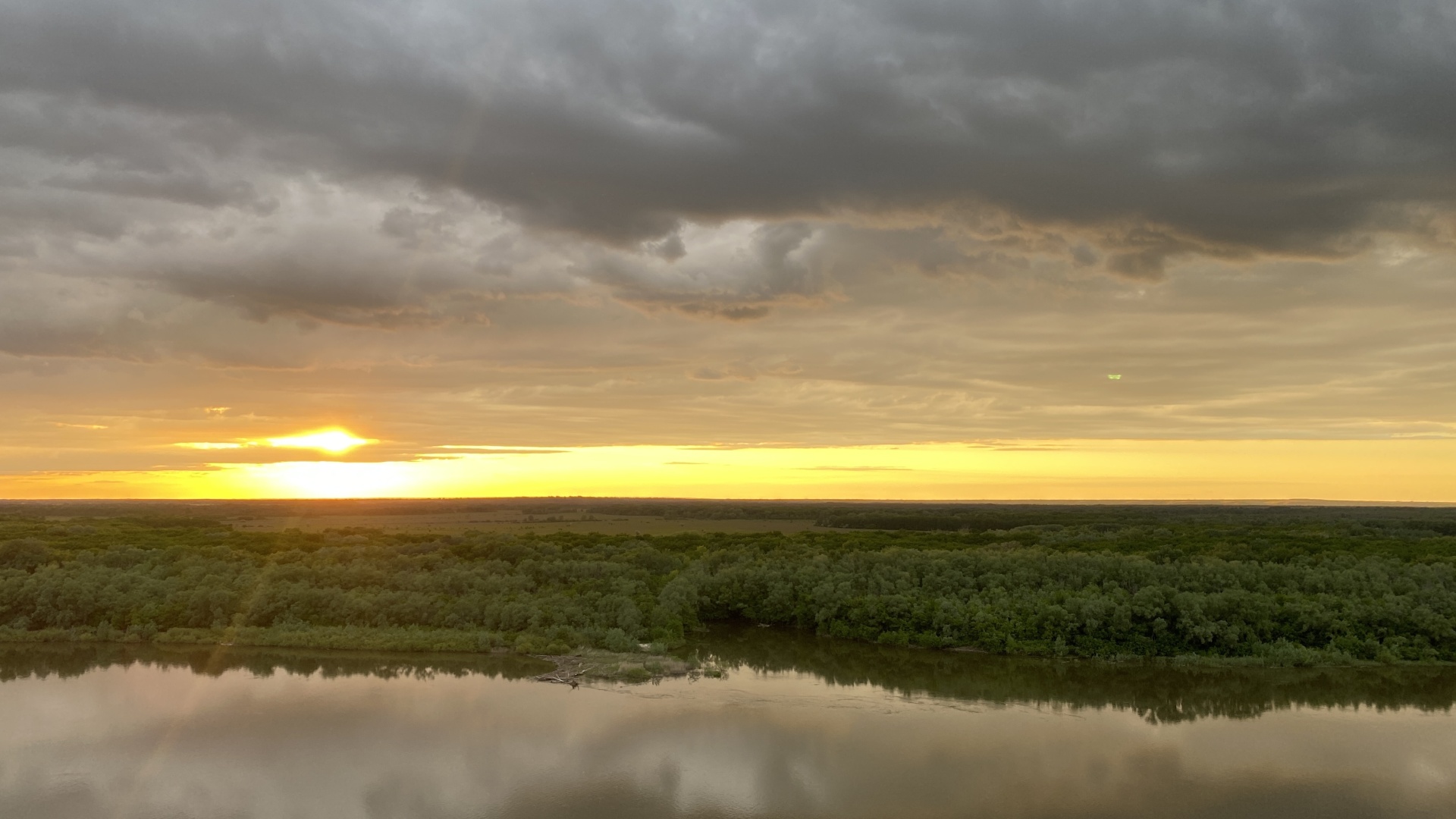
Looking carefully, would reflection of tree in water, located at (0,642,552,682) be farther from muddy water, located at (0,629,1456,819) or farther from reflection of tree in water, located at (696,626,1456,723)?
reflection of tree in water, located at (696,626,1456,723)

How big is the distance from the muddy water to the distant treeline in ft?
5.26

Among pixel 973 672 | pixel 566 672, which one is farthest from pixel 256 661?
pixel 973 672

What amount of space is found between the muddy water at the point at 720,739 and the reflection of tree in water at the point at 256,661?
132 millimetres

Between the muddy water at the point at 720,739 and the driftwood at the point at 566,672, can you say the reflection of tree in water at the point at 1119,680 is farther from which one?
the driftwood at the point at 566,672

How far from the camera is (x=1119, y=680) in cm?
2914

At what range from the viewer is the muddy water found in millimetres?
18703

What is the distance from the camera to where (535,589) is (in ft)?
127

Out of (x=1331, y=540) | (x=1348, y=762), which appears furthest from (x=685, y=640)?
(x=1331, y=540)

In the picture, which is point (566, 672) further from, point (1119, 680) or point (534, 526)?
point (534, 526)

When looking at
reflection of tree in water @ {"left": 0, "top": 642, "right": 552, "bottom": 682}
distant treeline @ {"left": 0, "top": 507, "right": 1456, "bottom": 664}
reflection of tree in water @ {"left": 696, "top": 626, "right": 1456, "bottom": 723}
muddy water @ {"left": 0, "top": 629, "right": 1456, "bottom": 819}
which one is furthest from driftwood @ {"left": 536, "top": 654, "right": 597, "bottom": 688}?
reflection of tree in water @ {"left": 696, "top": 626, "right": 1456, "bottom": 723}

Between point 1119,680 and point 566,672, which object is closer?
point 566,672

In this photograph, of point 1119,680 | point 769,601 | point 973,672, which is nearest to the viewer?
point 1119,680

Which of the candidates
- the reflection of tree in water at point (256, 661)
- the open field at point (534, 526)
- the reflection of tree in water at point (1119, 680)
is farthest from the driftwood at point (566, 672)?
the open field at point (534, 526)

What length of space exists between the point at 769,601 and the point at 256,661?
1752 centimetres
